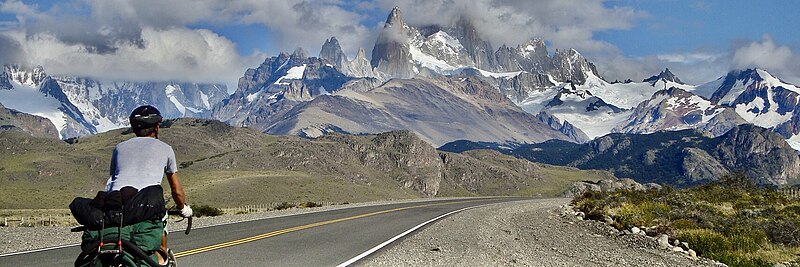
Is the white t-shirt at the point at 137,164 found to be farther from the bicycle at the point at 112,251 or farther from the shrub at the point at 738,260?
the shrub at the point at 738,260

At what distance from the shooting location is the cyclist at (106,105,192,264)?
304 inches

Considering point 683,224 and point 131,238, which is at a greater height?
point 131,238

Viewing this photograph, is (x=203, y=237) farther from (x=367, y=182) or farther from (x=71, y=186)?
(x=367, y=182)

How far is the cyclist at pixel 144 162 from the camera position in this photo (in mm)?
7715

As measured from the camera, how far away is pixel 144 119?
26.5ft

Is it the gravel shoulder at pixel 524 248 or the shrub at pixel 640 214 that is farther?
the shrub at pixel 640 214

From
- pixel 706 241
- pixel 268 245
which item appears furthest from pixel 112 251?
pixel 706 241

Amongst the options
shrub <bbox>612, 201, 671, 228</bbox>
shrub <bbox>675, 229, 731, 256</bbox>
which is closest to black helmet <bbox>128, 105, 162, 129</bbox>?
shrub <bbox>675, 229, 731, 256</bbox>

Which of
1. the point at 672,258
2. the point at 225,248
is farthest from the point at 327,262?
the point at 672,258

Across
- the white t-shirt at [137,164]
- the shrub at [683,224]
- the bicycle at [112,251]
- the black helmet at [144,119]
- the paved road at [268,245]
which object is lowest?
the paved road at [268,245]

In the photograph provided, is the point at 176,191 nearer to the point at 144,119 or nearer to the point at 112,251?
the point at 144,119

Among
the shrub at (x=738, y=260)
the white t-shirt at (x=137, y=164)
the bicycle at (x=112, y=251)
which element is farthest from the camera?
the shrub at (x=738, y=260)

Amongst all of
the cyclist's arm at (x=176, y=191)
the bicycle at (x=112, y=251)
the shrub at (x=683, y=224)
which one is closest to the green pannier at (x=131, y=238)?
the bicycle at (x=112, y=251)

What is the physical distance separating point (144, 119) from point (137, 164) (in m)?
0.59
